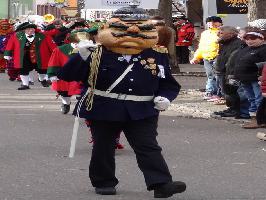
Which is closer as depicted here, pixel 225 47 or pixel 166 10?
pixel 225 47

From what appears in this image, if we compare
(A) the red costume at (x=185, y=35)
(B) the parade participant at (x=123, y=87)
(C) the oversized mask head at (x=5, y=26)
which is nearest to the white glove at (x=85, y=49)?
(B) the parade participant at (x=123, y=87)

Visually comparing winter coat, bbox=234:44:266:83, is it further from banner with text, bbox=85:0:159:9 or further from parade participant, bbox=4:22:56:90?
banner with text, bbox=85:0:159:9

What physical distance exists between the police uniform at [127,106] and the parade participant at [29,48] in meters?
15.8

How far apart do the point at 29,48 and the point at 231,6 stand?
16.5 feet

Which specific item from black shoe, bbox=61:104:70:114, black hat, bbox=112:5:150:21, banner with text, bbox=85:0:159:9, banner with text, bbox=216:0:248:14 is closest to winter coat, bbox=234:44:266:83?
black shoe, bbox=61:104:70:114

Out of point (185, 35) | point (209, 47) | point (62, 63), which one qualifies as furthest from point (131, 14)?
point (185, 35)

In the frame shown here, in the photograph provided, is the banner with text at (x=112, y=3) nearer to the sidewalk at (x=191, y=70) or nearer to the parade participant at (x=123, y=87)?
the sidewalk at (x=191, y=70)

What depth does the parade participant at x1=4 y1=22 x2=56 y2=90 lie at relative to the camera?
84.1 ft

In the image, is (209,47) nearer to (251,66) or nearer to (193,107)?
(193,107)

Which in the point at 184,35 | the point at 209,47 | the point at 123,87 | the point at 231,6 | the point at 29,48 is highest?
the point at 123,87

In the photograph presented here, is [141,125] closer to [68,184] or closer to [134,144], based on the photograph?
[134,144]

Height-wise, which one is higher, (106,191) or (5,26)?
(106,191)

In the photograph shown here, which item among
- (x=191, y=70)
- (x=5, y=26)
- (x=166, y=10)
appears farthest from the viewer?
(x=191, y=70)

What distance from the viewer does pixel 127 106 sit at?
9703 millimetres
